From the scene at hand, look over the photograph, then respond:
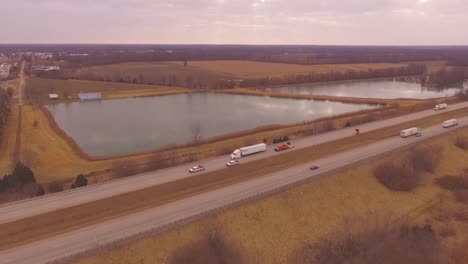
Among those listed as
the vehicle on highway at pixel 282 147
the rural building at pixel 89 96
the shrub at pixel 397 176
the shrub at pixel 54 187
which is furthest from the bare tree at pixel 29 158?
the rural building at pixel 89 96

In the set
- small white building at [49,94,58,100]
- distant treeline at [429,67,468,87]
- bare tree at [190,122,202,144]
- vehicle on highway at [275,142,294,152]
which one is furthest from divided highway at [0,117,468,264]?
distant treeline at [429,67,468,87]

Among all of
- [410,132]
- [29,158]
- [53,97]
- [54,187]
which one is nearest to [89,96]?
[53,97]

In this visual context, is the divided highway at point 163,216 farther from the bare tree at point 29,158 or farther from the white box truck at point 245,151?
the bare tree at point 29,158

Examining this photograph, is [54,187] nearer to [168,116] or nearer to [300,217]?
[300,217]

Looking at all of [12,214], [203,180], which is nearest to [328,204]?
[203,180]

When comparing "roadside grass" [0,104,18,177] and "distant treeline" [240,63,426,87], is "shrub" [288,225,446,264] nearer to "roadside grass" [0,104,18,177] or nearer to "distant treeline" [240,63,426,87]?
"roadside grass" [0,104,18,177]
